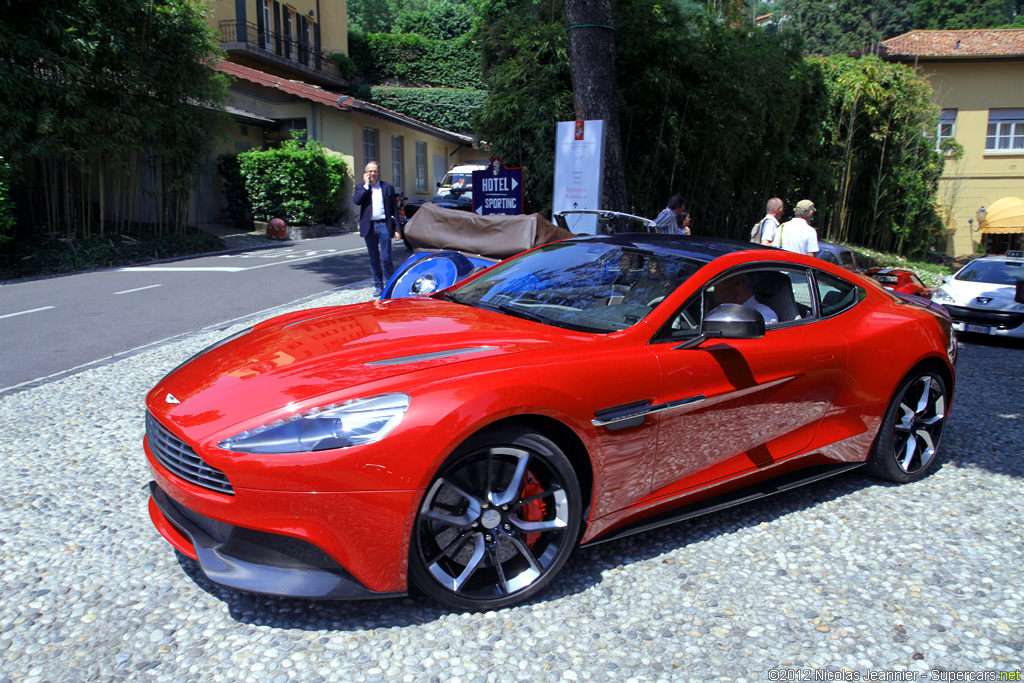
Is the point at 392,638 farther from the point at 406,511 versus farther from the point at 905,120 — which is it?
the point at 905,120

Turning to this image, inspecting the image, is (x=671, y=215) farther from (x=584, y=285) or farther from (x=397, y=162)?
(x=397, y=162)

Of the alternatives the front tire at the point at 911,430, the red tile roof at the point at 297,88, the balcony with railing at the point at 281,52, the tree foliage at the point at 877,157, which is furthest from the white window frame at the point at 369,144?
the front tire at the point at 911,430

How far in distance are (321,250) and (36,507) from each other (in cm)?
1381

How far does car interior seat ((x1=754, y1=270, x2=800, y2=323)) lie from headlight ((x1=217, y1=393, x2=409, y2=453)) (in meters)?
2.05

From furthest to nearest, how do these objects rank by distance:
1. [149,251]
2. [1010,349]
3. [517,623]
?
[149,251] → [1010,349] → [517,623]

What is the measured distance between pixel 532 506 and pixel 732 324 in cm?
109

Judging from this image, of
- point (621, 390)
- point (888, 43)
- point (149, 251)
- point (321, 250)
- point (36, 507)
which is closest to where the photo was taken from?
point (621, 390)

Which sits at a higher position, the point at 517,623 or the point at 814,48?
the point at 814,48

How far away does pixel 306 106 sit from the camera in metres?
23.5

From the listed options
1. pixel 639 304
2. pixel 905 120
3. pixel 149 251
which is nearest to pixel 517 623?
pixel 639 304

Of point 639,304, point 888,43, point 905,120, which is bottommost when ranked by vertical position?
point 639,304

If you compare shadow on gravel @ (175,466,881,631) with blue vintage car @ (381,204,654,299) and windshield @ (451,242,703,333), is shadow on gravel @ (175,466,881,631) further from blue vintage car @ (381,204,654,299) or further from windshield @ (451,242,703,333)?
blue vintage car @ (381,204,654,299)

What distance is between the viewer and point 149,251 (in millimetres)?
15078

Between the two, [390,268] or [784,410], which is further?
[390,268]
